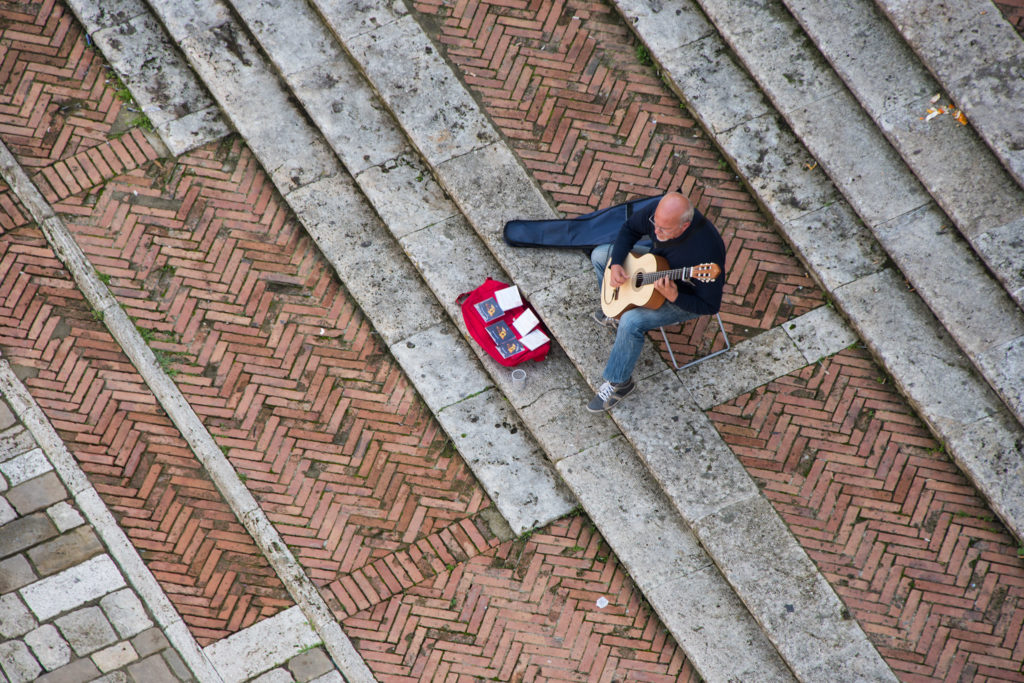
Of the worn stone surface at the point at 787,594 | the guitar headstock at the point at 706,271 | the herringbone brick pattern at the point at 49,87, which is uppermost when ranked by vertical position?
the herringbone brick pattern at the point at 49,87

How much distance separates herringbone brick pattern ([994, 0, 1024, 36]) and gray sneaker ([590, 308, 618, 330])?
3215 millimetres

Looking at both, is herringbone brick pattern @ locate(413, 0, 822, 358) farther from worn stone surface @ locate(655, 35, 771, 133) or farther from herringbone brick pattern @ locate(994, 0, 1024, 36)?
herringbone brick pattern @ locate(994, 0, 1024, 36)

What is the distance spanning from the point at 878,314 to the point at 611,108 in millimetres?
2305

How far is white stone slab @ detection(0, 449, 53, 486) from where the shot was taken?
556 cm

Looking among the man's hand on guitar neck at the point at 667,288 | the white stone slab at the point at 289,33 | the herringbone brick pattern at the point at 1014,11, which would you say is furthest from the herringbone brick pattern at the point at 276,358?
the herringbone brick pattern at the point at 1014,11

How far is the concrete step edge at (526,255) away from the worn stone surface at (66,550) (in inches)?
132

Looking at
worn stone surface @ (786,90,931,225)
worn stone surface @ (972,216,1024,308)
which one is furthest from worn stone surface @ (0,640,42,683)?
worn stone surface @ (972,216,1024,308)

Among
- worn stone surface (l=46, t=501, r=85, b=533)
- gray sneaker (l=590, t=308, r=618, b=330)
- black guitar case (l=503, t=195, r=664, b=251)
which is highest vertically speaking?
worn stone surface (l=46, t=501, r=85, b=533)

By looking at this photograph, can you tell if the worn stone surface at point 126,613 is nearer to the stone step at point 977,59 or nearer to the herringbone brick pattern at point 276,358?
the herringbone brick pattern at point 276,358

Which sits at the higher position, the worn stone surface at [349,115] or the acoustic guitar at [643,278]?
the worn stone surface at [349,115]

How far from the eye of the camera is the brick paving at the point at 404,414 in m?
5.13

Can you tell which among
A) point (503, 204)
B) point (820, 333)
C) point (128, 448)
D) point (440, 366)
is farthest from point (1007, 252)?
point (128, 448)

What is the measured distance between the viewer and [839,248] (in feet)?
17.6

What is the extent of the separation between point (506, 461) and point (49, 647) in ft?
10.6
